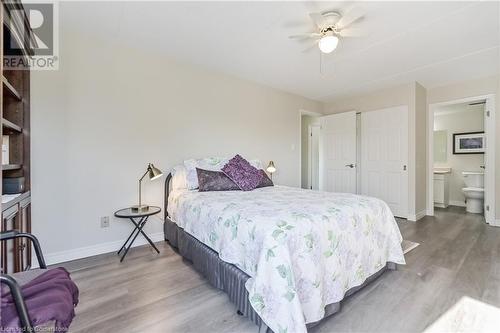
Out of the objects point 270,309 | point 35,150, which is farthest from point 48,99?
point 270,309

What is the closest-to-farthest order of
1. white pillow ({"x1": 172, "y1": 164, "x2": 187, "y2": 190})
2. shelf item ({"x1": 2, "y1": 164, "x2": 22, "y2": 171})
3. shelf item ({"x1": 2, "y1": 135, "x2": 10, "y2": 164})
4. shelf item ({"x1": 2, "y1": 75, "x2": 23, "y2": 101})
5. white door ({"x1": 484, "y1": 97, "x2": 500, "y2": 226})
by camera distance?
shelf item ({"x1": 2, "y1": 75, "x2": 23, "y2": 101}) → shelf item ({"x1": 2, "y1": 164, "x2": 22, "y2": 171}) → shelf item ({"x1": 2, "y1": 135, "x2": 10, "y2": 164}) → white pillow ({"x1": 172, "y1": 164, "x2": 187, "y2": 190}) → white door ({"x1": 484, "y1": 97, "x2": 500, "y2": 226})

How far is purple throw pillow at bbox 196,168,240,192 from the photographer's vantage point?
2846 mm

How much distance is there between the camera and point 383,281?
6.75ft

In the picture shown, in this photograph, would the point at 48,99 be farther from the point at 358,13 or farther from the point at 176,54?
the point at 358,13

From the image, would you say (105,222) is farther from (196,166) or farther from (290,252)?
(290,252)

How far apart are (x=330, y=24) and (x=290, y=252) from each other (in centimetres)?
215

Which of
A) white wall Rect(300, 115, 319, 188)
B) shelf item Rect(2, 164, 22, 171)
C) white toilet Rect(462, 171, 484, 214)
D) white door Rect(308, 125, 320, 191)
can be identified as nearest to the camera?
shelf item Rect(2, 164, 22, 171)

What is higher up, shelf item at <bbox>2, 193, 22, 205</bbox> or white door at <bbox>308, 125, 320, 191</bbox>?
white door at <bbox>308, 125, 320, 191</bbox>

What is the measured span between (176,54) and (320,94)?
301 cm

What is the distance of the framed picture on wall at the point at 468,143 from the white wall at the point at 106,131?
5.44 metres

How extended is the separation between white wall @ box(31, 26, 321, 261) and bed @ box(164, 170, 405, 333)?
3.59 feet

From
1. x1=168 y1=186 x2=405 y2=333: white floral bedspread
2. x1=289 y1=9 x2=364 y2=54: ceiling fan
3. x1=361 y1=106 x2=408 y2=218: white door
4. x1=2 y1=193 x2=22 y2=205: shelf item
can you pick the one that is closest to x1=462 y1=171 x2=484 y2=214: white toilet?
x1=361 y1=106 x2=408 y2=218: white door

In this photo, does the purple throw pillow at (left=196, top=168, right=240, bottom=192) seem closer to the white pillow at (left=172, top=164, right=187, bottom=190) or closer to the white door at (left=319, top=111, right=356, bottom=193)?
the white pillow at (left=172, top=164, right=187, bottom=190)

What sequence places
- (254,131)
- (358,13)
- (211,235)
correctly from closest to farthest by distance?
(211,235) → (358,13) → (254,131)
